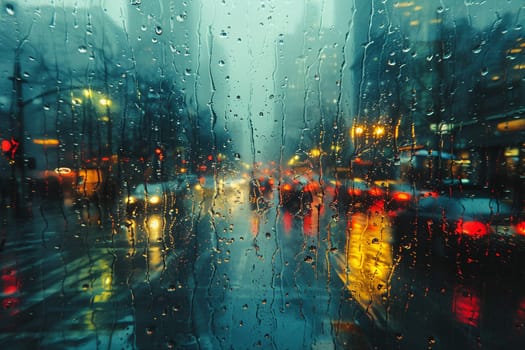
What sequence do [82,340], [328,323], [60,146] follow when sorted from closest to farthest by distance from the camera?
[82,340]
[328,323]
[60,146]

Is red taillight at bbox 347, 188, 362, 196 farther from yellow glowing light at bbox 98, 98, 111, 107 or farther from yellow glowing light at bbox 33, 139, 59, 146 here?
yellow glowing light at bbox 33, 139, 59, 146

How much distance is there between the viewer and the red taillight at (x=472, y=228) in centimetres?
361

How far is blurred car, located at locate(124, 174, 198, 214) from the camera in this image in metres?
3.45

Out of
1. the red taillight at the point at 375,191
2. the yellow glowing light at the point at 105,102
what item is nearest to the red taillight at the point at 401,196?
the red taillight at the point at 375,191

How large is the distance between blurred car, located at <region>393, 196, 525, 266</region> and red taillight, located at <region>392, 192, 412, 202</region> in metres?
0.19

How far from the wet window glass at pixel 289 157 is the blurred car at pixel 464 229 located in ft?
0.09

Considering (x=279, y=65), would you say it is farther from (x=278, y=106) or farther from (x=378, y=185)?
(x=378, y=185)

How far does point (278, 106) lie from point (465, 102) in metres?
2.15

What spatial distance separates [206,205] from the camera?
3.76 m

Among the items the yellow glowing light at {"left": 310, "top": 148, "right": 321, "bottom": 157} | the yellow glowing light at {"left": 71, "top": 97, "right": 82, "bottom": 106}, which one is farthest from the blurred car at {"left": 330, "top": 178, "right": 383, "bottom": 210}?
the yellow glowing light at {"left": 71, "top": 97, "right": 82, "bottom": 106}

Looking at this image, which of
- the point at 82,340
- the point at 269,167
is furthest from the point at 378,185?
the point at 82,340

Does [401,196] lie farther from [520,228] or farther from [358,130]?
[520,228]

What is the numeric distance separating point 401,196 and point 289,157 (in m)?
1.45

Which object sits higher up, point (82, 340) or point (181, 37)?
point (181, 37)
